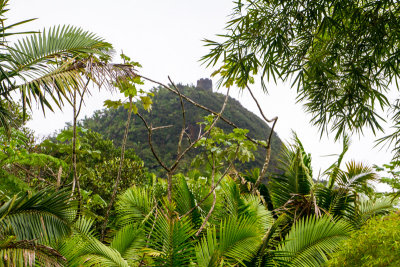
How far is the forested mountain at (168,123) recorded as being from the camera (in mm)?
27328

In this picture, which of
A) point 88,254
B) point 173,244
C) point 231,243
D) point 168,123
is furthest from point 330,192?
point 168,123

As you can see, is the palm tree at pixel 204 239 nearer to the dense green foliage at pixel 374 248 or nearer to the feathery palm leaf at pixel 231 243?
the feathery palm leaf at pixel 231 243

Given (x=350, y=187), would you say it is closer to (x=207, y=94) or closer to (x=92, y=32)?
(x=92, y=32)

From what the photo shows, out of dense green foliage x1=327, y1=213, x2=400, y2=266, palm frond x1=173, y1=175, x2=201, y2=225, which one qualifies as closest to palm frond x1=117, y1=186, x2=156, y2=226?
palm frond x1=173, y1=175, x2=201, y2=225

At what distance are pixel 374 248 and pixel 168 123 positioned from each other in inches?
1237

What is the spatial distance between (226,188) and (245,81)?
74.8 inches

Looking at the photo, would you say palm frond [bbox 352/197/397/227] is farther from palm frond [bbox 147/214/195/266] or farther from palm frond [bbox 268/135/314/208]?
palm frond [bbox 147/214/195/266]

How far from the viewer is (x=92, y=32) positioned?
3.92 metres

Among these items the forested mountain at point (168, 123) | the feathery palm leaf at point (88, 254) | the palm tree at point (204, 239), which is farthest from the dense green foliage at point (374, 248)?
the forested mountain at point (168, 123)

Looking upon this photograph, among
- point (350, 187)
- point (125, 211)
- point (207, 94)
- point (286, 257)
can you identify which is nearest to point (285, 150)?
point (350, 187)

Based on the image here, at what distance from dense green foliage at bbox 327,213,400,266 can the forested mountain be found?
18720mm

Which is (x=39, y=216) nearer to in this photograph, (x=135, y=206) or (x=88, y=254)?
(x=88, y=254)

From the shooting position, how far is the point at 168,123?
33531mm

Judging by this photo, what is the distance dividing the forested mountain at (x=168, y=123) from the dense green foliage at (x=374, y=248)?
18720mm
